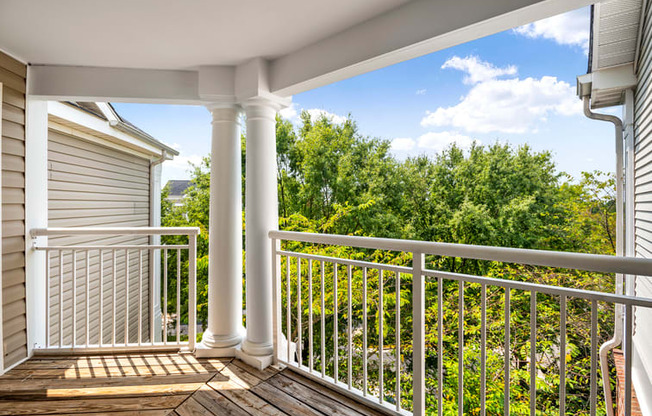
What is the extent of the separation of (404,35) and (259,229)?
166 centimetres

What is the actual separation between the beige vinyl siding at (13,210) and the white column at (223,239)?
1.37 m

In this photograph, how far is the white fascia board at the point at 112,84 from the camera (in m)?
2.83

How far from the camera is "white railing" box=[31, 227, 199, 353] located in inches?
115

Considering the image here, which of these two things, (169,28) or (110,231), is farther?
(110,231)

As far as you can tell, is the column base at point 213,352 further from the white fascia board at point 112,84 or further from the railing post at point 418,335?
the white fascia board at point 112,84

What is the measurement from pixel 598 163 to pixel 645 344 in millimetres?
12608

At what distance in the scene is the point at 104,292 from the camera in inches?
179

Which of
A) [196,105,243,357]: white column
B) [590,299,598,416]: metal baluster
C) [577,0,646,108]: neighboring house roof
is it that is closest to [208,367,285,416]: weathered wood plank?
[196,105,243,357]: white column

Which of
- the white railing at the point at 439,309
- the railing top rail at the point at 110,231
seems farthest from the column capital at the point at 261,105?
the railing top rail at the point at 110,231

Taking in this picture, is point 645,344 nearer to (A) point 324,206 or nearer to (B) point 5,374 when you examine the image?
(B) point 5,374

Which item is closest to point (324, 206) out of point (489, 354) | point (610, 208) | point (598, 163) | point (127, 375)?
point (489, 354)

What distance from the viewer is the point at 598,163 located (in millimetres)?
12703

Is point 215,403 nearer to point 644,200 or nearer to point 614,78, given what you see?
point 644,200

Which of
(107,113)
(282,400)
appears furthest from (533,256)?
(107,113)
